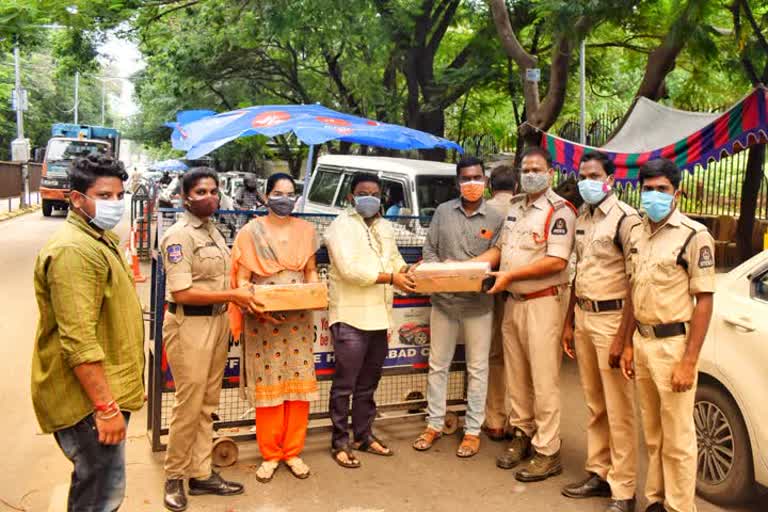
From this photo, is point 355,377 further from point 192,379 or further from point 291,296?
point 192,379

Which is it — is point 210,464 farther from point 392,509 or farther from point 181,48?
point 181,48

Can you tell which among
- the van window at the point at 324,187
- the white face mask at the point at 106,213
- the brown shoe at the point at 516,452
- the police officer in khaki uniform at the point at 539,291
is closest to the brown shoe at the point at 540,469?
the police officer in khaki uniform at the point at 539,291

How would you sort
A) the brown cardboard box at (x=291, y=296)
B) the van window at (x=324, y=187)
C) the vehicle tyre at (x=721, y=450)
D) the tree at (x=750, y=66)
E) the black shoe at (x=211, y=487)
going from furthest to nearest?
the van window at (x=324, y=187) → the tree at (x=750, y=66) → the black shoe at (x=211, y=487) → the brown cardboard box at (x=291, y=296) → the vehicle tyre at (x=721, y=450)

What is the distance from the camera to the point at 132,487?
424 centimetres

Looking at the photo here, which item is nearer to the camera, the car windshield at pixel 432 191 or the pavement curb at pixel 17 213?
the car windshield at pixel 432 191

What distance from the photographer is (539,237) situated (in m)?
4.47

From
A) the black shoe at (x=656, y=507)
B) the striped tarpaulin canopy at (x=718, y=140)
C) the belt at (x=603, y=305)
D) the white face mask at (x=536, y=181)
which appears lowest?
the black shoe at (x=656, y=507)

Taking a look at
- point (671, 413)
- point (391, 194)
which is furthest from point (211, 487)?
point (391, 194)

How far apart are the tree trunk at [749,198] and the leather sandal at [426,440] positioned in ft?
25.7

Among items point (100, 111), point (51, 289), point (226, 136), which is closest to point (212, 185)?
point (51, 289)

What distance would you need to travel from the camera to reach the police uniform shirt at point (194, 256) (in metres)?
3.82

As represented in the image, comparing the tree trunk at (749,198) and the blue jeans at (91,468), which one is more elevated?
the tree trunk at (749,198)

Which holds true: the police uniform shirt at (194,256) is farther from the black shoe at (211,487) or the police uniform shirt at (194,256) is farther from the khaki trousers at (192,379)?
the black shoe at (211,487)

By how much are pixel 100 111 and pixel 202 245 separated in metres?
79.8
